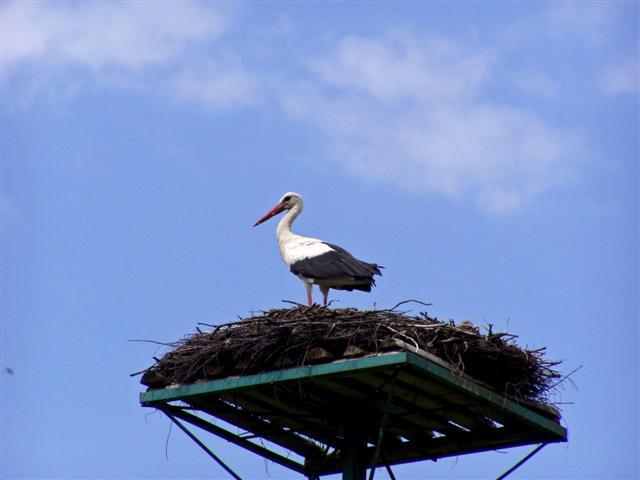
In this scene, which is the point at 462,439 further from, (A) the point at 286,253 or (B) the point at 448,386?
(A) the point at 286,253

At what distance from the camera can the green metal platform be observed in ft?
38.9

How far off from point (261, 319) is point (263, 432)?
1277 millimetres

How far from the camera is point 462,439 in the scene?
42.8ft

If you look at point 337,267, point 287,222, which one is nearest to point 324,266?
point 337,267

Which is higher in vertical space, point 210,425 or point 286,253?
point 286,253

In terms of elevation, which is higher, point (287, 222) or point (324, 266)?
point (287, 222)

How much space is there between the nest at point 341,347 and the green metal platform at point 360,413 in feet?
0.43

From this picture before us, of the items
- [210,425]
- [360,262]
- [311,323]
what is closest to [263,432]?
[210,425]

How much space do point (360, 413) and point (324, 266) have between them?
10.9 ft

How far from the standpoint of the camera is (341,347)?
11.9 meters

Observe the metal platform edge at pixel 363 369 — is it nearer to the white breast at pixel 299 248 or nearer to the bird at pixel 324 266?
the bird at pixel 324 266

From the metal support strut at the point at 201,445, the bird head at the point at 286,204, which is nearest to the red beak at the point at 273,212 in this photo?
the bird head at the point at 286,204

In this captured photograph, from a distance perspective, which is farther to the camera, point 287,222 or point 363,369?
point 287,222

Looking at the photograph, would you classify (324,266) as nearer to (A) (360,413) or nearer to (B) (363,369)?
(A) (360,413)
